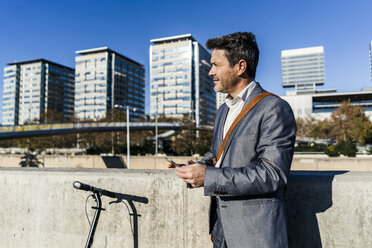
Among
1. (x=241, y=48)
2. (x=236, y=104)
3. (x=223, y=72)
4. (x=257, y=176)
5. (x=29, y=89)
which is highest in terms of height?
(x=29, y=89)

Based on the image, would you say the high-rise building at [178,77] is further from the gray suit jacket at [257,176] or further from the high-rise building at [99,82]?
the gray suit jacket at [257,176]

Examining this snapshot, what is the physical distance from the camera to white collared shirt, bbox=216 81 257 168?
1.70 m

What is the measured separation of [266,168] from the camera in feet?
4.51

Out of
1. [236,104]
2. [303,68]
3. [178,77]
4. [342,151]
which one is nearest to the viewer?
[236,104]

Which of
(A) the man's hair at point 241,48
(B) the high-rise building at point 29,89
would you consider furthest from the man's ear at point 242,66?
(B) the high-rise building at point 29,89

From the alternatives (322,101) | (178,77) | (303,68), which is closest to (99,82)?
(178,77)

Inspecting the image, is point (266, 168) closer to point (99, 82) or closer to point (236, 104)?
point (236, 104)

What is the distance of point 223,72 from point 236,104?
22cm

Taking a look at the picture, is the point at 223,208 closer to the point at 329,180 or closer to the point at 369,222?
the point at 329,180

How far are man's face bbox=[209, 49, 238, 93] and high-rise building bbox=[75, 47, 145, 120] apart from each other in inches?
5242

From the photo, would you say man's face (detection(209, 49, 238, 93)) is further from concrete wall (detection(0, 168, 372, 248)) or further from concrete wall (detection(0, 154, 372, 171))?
concrete wall (detection(0, 154, 372, 171))

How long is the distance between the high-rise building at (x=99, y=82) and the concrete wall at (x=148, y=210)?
433ft

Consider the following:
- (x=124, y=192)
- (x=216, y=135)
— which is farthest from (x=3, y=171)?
(x=216, y=135)

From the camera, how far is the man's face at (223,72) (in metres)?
1.73
